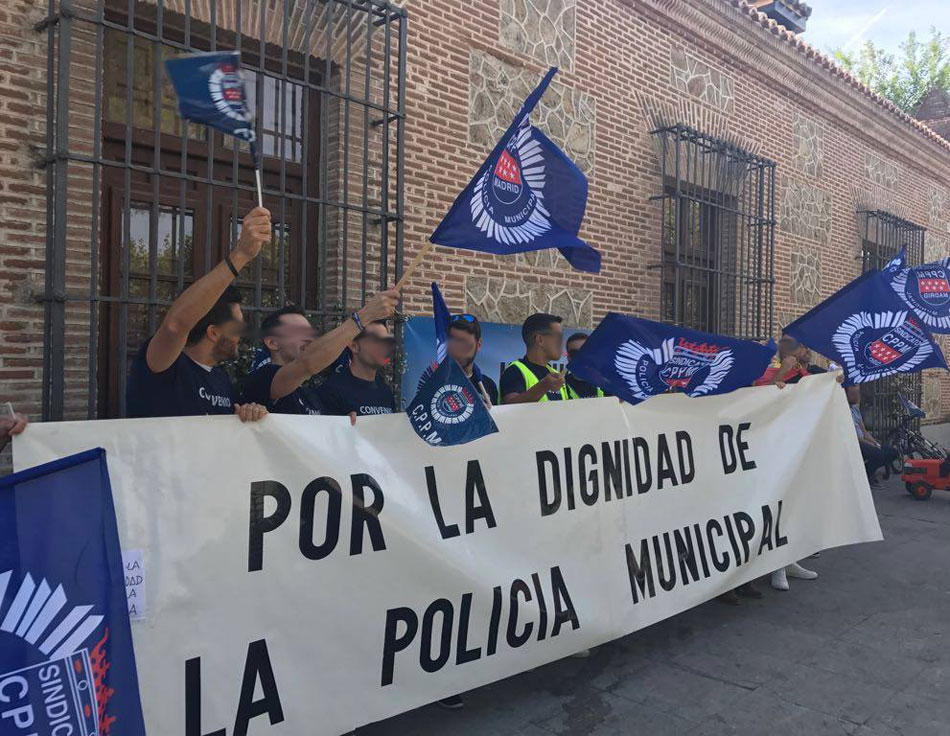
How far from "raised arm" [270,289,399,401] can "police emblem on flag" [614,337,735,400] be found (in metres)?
1.49

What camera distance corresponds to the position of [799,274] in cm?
1116

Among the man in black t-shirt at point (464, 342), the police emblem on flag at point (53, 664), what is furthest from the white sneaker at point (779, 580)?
the police emblem on flag at point (53, 664)

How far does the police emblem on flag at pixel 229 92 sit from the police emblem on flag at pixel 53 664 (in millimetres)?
1674

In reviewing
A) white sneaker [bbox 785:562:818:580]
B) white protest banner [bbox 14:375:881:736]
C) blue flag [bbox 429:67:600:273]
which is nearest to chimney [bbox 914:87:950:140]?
white sneaker [bbox 785:562:818:580]

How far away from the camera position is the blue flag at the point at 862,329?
5535 mm

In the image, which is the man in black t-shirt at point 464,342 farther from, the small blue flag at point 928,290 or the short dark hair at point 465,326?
the small blue flag at point 928,290

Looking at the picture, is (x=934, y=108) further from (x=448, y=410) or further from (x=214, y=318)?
(x=214, y=318)

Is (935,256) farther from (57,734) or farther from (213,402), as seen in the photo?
(57,734)

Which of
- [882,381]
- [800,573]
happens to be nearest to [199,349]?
[800,573]

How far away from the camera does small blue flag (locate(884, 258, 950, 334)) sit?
6105 mm

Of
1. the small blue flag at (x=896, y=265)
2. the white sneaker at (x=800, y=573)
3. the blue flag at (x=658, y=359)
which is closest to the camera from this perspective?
the blue flag at (x=658, y=359)

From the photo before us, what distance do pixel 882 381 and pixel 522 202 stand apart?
11277mm

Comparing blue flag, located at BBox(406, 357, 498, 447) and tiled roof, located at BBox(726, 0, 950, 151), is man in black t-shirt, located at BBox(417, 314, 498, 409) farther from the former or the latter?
tiled roof, located at BBox(726, 0, 950, 151)

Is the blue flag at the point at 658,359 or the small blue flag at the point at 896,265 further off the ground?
the small blue flag at the point at 896,265
